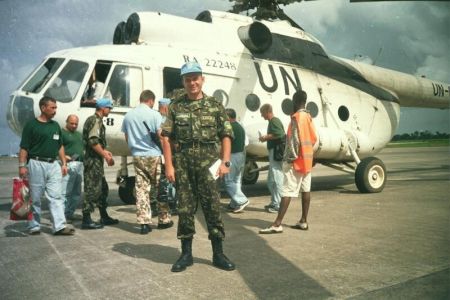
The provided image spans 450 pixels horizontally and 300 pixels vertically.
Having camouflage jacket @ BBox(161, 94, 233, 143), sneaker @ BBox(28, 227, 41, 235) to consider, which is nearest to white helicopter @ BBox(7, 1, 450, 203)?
sneaker @ BBox(28, 227, 41, 235)

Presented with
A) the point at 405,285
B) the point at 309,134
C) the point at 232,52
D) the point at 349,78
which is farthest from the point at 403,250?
the point at 349,78

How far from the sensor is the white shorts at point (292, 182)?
5.23 meters

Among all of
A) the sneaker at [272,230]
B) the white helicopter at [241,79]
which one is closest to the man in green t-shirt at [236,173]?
the white helicopter at [241,79]

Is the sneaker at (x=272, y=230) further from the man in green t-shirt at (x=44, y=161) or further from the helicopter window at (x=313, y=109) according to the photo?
the helicopter window at (x=313, y=109)

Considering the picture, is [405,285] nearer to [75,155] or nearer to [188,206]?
[188,206]

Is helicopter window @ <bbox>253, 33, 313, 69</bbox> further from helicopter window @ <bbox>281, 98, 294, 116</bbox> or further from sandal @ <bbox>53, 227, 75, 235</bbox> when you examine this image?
sandal @ <bbox>53, 227, 75, 235</bbox>

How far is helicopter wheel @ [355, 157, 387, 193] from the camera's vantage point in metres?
8.72

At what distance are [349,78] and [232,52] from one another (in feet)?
11.8

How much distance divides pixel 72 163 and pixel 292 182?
3.66 meters

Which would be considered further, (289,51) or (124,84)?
(289,51)

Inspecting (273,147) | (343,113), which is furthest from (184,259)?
(343,113)

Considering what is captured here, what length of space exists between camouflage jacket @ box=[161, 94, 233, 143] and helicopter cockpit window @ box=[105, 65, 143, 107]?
3265 mm

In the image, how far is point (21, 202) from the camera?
210 inches

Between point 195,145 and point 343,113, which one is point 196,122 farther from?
point 343,113
